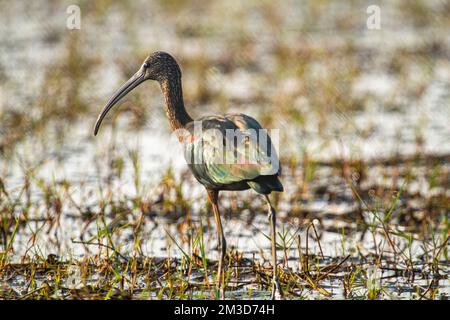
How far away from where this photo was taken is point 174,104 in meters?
5.35

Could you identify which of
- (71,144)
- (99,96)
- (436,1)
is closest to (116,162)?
(71,144)

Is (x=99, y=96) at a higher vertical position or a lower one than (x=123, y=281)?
higher

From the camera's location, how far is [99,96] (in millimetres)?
9742

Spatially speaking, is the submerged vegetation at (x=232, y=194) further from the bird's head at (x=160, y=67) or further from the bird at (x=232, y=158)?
the bird's head at (x=160, y=67)

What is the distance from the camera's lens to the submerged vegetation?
5281mm

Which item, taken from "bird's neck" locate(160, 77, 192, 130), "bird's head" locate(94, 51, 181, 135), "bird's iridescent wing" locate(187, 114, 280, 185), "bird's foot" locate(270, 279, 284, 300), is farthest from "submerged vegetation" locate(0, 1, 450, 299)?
"bird's head" locate(94, 51, 181, 135)

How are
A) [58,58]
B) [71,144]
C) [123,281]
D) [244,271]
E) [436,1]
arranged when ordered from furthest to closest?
[436,1]
[58,58]
[71,144]
[244,271]
[123,281]

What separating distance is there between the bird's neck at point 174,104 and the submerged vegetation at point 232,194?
0.66 metres

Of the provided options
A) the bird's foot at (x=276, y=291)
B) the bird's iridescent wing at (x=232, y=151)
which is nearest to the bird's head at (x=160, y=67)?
the bird's iridescent wing at (x=232, y=151)

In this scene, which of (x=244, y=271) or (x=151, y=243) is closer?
(x=244, y=271)

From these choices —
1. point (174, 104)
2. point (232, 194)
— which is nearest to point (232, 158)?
point (174, 104)

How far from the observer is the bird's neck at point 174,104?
529cm
